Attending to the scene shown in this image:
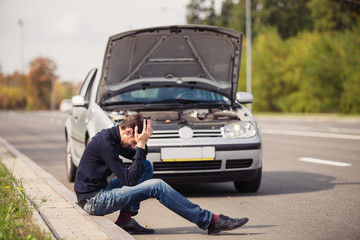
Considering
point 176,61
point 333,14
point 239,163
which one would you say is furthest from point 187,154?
point 333,14

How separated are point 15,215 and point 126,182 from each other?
102 cm

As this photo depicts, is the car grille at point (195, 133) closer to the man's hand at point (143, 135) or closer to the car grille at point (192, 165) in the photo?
the car grille at point (192, 165)

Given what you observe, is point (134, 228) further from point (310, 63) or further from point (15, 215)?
point (310, 63)

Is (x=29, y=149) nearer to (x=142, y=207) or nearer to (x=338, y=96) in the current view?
(x=142, y=207)

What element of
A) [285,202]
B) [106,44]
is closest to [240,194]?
[285,202]

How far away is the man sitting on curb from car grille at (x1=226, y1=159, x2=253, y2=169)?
210cm

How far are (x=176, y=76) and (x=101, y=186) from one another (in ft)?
12.5

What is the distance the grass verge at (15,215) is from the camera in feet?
14.9

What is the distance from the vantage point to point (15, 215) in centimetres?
532

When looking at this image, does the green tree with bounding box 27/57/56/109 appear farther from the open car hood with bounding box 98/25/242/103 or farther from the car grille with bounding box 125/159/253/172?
the car grille with bounding box 125/159/253/172

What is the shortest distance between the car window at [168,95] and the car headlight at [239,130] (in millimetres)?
1055

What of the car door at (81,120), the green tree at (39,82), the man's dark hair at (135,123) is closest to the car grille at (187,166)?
the car door at (81,120)

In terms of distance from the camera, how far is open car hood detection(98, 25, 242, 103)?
8.62 meters

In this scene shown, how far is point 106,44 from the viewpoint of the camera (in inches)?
327
